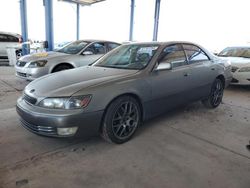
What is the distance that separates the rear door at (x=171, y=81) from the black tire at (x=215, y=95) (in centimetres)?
90

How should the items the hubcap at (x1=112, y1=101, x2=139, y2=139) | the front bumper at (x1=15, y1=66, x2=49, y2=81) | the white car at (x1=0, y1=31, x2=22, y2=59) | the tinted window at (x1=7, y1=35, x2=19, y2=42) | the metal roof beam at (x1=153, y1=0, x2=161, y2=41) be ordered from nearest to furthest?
the hubcap at (x1=112, y1=101, x2=139, y2=139) < the front bumper at (x1=15, y1=66, x2=49, y2=81) < the white car at (x1=0, y1=31, x2=22, y2=59) < the tinted window at (x1=7, y1=35, x2=19, y2=42) < the metal roof beam at (x1=153, y1=0, x2=161, y2=41)

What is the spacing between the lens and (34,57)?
228 inches

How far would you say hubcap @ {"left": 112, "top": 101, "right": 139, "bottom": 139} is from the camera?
9.16ft

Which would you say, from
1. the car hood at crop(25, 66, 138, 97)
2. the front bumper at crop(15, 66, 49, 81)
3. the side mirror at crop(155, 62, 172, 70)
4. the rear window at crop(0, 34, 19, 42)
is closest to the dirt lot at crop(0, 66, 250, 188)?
the car hood at crop(25, 66, 138, 97)

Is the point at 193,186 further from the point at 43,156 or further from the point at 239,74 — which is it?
the point at 239,74

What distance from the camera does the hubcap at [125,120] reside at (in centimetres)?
279

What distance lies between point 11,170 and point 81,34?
1622 cm

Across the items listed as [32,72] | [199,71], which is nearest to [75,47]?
[32,72]

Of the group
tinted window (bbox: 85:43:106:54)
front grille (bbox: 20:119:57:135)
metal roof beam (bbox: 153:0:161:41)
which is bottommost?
front grille (bbox: 20:119:57:135)

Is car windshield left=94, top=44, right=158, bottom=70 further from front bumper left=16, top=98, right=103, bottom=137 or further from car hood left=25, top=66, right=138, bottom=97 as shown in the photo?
front bumper left=16, top=98, right=103, bottom=137

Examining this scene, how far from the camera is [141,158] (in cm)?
256

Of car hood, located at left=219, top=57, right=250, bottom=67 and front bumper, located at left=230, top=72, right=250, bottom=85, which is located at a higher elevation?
car hood, located at left=219, top=57, right=250, bottom=67

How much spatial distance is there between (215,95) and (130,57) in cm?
199

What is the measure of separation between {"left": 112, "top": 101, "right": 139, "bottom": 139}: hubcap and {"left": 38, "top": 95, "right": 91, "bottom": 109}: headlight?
439 millimetres
